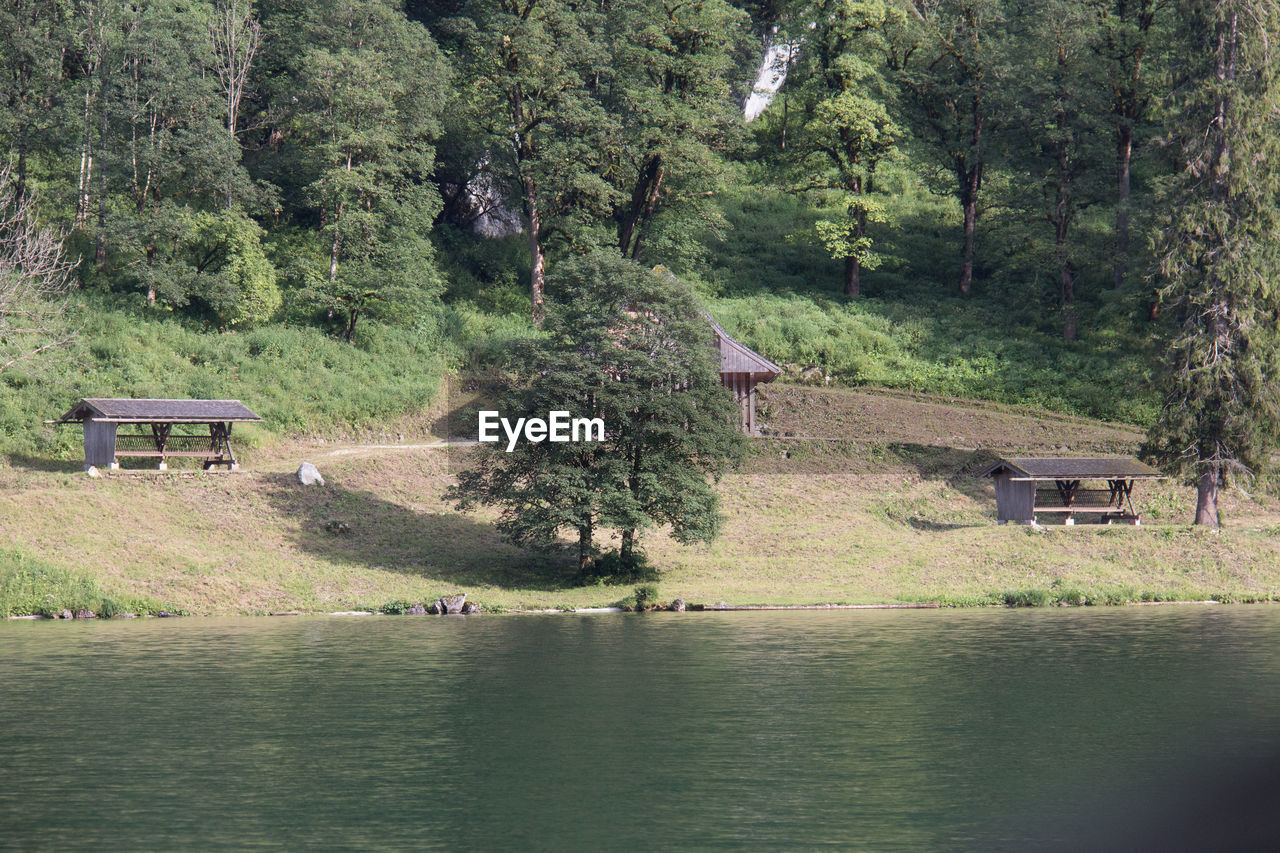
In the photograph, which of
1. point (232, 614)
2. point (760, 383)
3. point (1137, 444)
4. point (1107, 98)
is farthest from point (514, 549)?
point (1107, 98)

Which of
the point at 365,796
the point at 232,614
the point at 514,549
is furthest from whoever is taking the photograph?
the point at 514,549

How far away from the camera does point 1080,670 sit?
97.0 ft

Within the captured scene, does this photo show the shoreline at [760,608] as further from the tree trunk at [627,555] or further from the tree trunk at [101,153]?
the tree trunk at [101,153]

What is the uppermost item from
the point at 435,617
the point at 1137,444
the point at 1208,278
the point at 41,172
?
the point at 41,172

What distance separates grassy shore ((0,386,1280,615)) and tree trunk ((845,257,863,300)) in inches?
867

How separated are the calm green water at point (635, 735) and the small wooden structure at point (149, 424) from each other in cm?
1168

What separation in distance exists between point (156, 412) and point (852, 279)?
1855 inches

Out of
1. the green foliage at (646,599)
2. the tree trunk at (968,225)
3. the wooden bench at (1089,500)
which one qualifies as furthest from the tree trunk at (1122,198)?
the green foliage at (646,599)

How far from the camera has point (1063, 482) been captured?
5122 centimetres

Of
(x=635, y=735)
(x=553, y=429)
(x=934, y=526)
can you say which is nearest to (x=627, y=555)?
(x=553, y=429)

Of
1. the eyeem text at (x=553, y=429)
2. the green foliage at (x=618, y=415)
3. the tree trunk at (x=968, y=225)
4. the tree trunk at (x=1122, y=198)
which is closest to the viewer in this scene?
the green foliage at (x=618, y=415)

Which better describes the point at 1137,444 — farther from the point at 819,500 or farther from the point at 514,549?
the point at 514,549

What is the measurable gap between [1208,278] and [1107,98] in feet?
86.5

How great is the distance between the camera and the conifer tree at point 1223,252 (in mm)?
48000
